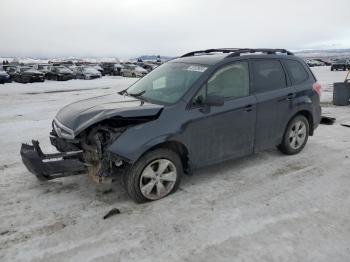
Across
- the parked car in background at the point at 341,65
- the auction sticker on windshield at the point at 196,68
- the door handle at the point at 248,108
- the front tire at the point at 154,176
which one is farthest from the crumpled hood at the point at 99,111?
the parked car in background at the point at 341,65

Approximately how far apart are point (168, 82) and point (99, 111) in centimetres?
121

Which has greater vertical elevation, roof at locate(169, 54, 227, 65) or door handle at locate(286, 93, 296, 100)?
roof at locate(169, 54, 227, 65)

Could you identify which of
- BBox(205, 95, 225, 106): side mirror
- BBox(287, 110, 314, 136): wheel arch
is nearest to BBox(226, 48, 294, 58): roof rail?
BBox(205, 95, 225, 106): side mirror

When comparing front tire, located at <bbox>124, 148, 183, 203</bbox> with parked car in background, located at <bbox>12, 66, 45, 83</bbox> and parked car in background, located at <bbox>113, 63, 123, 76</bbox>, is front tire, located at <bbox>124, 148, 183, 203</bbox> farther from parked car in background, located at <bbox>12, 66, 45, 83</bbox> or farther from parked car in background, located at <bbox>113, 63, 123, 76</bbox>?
parked car in background, located at <bbox>113, 63, 123, 76</bbox>

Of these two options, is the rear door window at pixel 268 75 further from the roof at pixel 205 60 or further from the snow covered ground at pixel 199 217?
the snow covered ground at pixel 199 217

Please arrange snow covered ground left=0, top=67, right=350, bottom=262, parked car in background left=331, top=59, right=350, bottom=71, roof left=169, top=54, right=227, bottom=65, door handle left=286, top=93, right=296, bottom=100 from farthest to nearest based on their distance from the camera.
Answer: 1. parked car in background left=331, top=59, right=350, bottom=71
2. door handle left=286, top=93, right=296, bottom=100
3. roof left=169, top=54, right=227, bottom=65
4. snow covered ground left=0, top=67, right=350, bottom=262

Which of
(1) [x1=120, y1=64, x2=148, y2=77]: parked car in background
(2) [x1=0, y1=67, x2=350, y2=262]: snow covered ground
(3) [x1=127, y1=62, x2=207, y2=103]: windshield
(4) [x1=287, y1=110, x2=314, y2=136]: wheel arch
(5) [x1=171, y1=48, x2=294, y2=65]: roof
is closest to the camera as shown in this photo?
(2) [x1=0, y1=67, x2=350, y2=262]: snow covered ground

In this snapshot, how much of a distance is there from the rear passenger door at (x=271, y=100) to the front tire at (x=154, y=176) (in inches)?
59.6

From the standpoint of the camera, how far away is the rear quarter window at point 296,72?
5.60 meters

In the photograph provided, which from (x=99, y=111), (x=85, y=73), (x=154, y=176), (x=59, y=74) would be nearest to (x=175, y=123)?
(x=154, y=176)

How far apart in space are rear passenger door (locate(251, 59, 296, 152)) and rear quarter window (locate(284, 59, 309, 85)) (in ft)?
0.56

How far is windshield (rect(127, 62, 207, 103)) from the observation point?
448 centimetres

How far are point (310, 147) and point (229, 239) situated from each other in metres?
3.64

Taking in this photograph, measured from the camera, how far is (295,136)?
5.77 m
